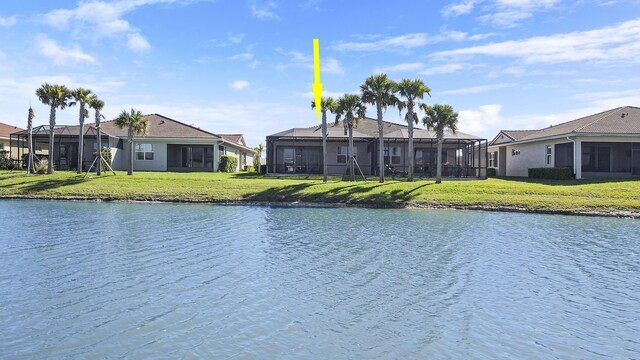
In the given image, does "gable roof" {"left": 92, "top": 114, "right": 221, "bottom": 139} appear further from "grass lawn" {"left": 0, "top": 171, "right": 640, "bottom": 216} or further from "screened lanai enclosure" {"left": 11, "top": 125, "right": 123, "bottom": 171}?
"grass lawn" {"left": 0, "top": 171, "right": 640, "bottom": 216}

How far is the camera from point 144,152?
42.0m

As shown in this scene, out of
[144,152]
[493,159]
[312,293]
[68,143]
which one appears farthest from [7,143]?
[493,159]

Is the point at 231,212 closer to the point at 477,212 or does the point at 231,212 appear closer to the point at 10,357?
the point at 477,212

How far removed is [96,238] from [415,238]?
1038 cm

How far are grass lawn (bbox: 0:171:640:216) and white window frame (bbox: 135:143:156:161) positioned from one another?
29.2ft

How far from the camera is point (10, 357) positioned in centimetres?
A: 592

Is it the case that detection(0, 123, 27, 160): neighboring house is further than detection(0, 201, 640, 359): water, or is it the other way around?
detection(0, 123, 27, 160): neighboring house

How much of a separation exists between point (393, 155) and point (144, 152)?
2247 centimetres

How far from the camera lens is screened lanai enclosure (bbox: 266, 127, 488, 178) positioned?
128ft

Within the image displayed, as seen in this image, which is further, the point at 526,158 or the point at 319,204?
the point at 526,158

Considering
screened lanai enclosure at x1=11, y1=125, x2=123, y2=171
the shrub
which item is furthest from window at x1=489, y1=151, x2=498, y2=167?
the shrub

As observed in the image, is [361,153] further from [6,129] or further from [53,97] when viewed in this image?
[6,129]

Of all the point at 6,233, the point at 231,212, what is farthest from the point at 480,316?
the point at 231,212

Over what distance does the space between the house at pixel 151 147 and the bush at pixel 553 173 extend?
2684 centimetres
